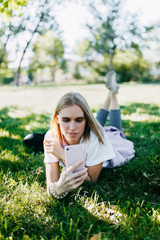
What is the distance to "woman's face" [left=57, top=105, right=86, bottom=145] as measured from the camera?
2.17m

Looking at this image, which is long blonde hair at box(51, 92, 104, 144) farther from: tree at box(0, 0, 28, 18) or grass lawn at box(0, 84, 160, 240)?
tree at box(0, 0, 28, 18)

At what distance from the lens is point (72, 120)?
2188 millimetres

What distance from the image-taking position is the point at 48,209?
2.00 metres

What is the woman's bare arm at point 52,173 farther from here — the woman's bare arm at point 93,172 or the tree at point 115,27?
the tree at point 115,27

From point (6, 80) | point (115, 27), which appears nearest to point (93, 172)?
point (115, 27)

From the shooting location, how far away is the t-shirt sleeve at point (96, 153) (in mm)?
2371

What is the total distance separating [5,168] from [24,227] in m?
1.17

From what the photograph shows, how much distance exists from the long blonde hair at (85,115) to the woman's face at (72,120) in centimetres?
5

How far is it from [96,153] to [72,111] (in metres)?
0.59

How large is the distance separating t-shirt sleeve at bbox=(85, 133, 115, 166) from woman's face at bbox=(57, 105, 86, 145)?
25 cm

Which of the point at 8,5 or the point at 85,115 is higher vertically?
→ the point at 8,5

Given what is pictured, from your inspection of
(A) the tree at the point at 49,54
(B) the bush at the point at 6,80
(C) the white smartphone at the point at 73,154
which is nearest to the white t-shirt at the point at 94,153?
(C) the white smartphone at the point at 73,154

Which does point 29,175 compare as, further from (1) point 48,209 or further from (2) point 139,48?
(2) point 139,48

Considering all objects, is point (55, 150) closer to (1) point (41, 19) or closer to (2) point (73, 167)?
(2) point (73, 167)
